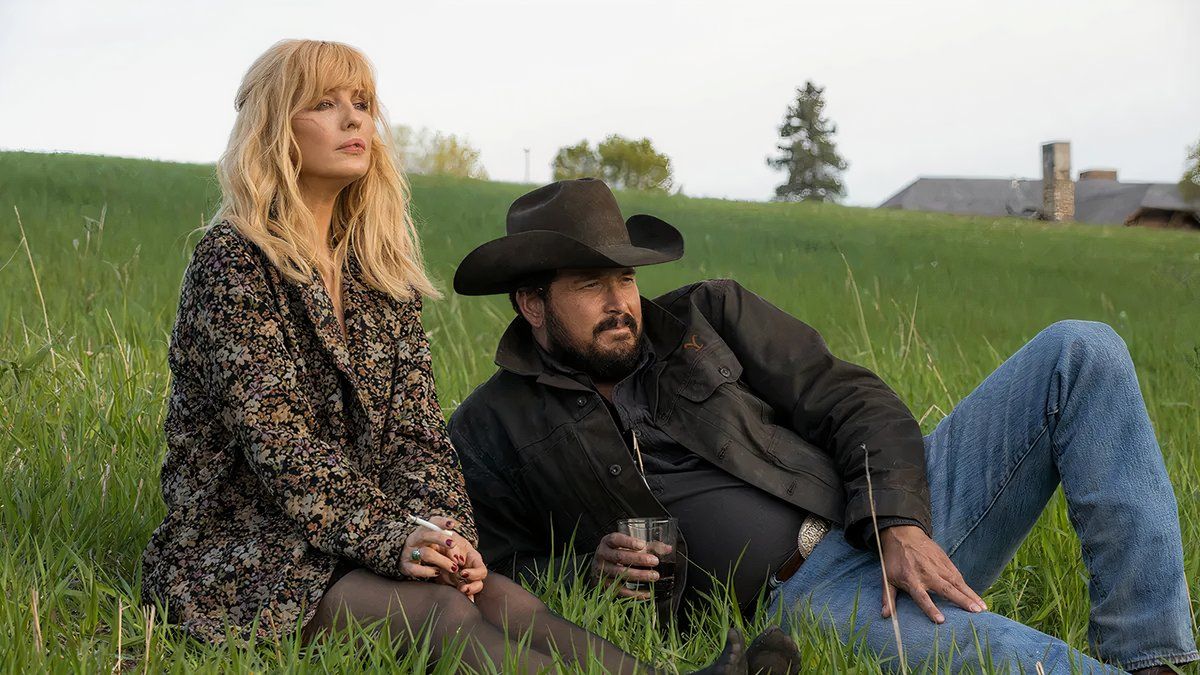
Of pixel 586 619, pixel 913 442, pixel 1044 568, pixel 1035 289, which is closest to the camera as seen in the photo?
pixel 586 619

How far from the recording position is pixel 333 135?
11.0 feet

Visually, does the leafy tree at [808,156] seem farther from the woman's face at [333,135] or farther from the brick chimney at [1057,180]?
the woman's face at [333,135]

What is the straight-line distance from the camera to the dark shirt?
357 centimetres

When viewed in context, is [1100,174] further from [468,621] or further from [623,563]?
[468,621]

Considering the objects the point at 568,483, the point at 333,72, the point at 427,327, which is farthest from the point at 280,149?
the point at 427,327

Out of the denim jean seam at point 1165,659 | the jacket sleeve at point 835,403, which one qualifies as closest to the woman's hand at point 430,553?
the jacket sleeve at point 835,403

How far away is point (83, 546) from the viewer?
12.3 feet

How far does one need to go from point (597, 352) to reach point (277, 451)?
1.04 m

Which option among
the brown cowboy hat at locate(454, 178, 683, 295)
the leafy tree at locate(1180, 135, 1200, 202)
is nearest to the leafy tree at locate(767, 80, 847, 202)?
the leafy tree at locate(1180, 135, 1200, 202)

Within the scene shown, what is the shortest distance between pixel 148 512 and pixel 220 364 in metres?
1.25

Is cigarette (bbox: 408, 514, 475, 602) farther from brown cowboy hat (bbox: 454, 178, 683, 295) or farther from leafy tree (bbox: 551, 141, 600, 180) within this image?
leafy tree (bbox: 551, 141, 600, 180)

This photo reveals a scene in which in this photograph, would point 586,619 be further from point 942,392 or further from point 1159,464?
point 942,392

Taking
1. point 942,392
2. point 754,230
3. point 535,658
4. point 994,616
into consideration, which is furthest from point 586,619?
point 754,230

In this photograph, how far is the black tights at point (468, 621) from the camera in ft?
9.59
